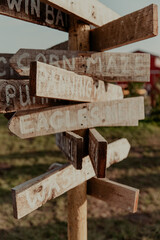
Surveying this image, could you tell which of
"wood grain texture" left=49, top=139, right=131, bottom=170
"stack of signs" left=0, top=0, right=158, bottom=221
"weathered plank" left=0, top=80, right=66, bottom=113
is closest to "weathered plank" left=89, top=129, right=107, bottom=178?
"stack of signs" left=0, top=0, right=158, bottom=221

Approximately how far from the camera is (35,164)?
6.56 m

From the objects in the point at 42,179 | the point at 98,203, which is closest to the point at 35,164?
the point at 98,203

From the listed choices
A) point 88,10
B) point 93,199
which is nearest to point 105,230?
point 93,199

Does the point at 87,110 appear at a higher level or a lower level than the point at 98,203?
higher

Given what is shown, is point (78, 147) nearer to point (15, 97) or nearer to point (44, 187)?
point (44, 187)

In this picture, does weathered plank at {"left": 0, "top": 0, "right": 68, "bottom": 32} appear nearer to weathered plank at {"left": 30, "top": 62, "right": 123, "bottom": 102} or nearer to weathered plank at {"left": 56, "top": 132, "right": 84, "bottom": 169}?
weathered plank at {"left": 30, "top": 62, "right": 123, "bottom": 102}

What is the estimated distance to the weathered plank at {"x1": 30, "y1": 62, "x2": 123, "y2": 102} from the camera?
1304 millimetres

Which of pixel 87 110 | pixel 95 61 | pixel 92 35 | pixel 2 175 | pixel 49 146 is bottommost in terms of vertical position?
pixel 2 175

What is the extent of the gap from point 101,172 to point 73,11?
1.11 metres

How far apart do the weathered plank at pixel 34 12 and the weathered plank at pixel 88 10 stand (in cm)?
19

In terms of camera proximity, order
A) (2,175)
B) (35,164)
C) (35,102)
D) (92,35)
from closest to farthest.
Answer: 1. (35,102)
2. (92,35)
3. (2,175)
4. (35,164)

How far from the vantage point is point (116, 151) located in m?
2.35

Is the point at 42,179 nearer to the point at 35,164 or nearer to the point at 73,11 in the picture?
the point at 73,11

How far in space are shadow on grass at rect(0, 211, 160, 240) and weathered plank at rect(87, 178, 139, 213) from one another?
7.56 feet
